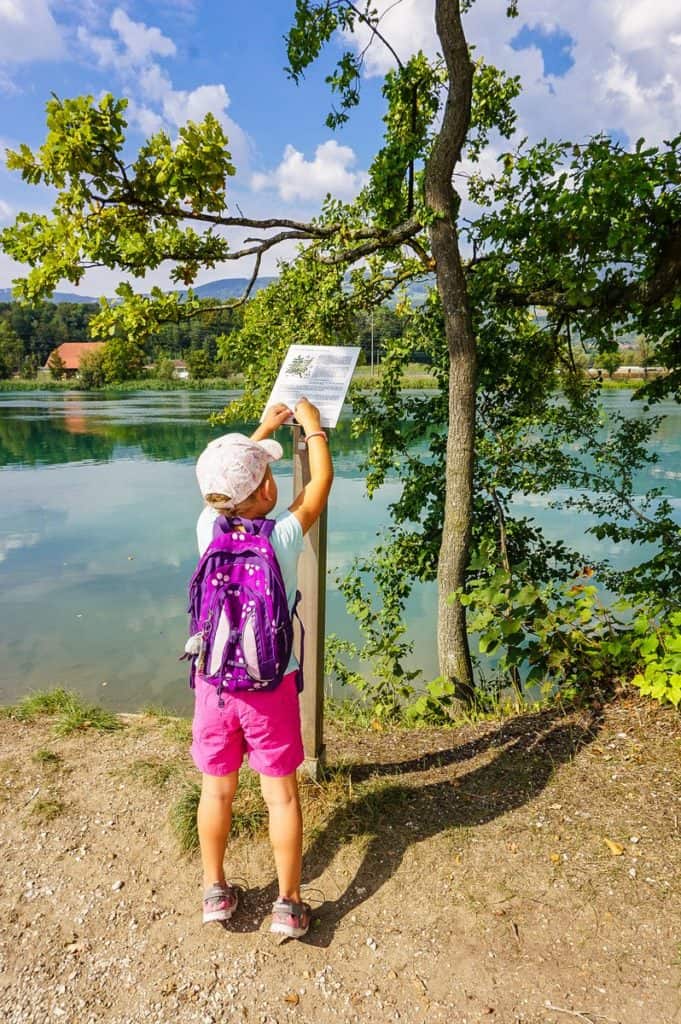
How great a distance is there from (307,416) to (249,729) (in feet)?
3.96

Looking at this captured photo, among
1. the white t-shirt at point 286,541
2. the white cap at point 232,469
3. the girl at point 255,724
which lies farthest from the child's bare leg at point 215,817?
the white cap at point 232,469

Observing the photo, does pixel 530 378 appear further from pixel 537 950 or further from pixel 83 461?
pixel 83 461

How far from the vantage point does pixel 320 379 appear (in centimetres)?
281

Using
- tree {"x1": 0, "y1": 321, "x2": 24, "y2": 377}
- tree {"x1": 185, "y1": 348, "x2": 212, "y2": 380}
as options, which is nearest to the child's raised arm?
tree {"x1": 185, "y1": 348, "x2": 212, "y2": 380}

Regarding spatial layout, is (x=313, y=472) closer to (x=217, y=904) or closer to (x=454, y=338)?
(x=217, y=904)

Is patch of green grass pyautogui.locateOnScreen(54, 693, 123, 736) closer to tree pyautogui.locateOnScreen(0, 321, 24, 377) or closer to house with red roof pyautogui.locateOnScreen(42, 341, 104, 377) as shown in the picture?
house with red roof pyautogui.locateOnScreen(42, 341, 104, 377)

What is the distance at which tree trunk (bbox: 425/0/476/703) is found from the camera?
4.09m

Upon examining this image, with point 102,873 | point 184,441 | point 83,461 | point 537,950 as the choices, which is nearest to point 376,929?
point 537,950

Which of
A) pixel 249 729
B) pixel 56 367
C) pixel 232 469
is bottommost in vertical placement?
pixel 249 729

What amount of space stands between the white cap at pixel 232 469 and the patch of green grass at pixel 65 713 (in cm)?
255

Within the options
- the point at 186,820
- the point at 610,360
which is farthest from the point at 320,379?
the point at 610,360

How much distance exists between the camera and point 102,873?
2.70 metres

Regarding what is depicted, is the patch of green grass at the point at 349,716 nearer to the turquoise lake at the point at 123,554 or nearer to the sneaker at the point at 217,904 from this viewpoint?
the sneaker at the point at 217,904

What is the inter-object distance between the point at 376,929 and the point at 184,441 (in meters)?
24.7
